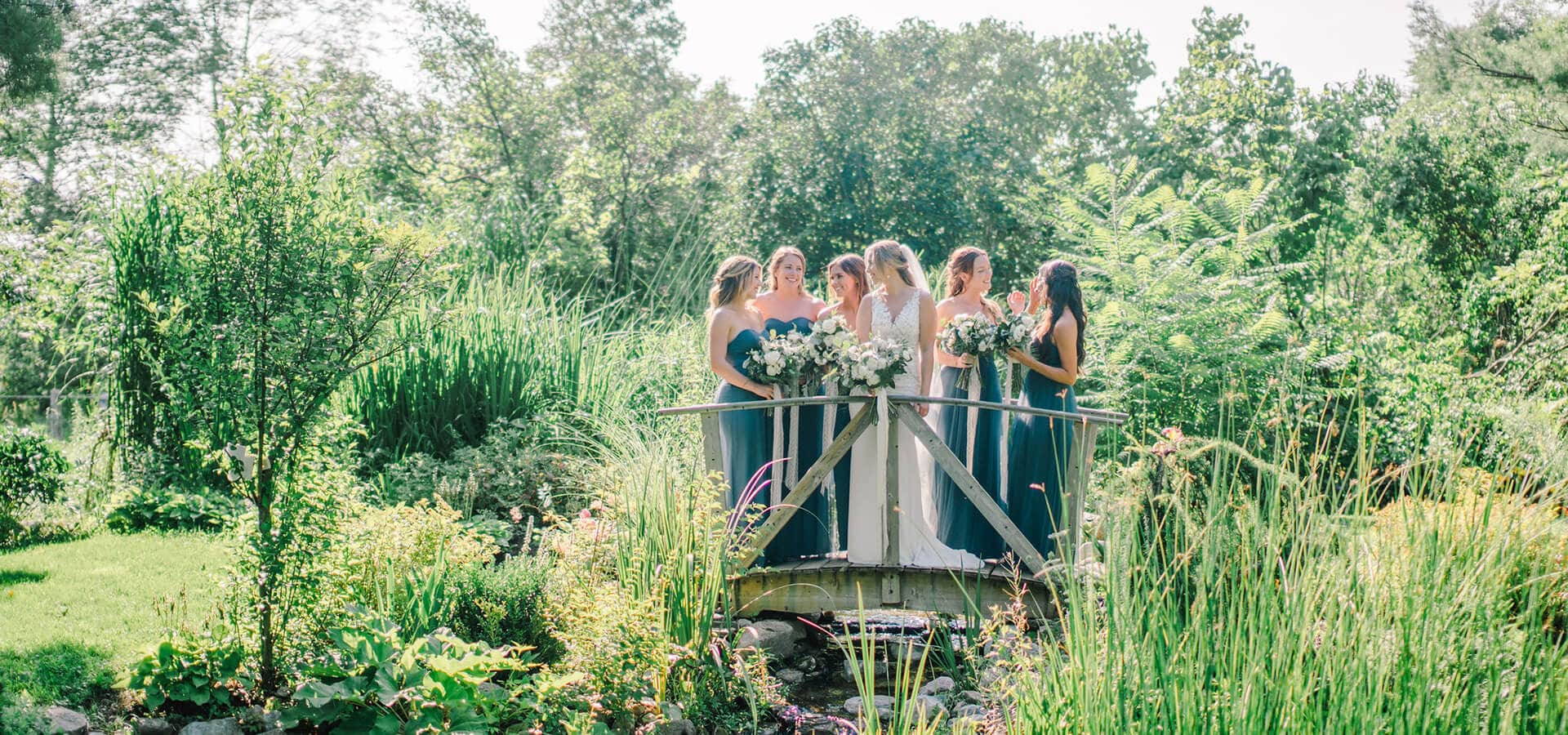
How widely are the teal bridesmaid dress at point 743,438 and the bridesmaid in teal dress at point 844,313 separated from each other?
15.5 inches

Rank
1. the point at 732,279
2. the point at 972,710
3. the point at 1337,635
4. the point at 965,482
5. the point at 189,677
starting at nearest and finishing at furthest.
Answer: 1. the point at 1337,635
2. the point at 189,677
3. the point at 972,710
4. the point at 965,482
5. the point at 732,279

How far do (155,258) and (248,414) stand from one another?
5.27 meters

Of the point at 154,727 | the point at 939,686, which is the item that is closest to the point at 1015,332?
the point at 939,686

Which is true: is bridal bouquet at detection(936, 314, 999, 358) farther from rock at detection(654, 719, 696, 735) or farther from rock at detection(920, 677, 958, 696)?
rock at detection(654, 719, 696, 735)

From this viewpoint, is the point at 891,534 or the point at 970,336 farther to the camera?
the point at 970,336

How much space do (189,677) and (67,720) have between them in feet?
1.34

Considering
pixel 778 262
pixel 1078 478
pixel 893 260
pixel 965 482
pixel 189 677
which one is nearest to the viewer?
pixel 189 677

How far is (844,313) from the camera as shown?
751 cm

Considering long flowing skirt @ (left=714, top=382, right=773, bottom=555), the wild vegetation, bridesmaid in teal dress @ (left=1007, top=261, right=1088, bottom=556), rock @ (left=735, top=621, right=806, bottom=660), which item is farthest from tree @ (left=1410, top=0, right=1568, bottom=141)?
rock @ (left=735, top=621, right=806, bottom=660)

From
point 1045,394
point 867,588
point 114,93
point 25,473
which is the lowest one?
point 867,588

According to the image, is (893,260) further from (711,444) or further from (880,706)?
(880,706)

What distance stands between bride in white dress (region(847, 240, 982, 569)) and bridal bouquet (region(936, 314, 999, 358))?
0.66 feet

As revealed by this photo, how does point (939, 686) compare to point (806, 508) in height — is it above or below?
below

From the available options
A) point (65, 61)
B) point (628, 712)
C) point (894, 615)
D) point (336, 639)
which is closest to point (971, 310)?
point (894, 615)
